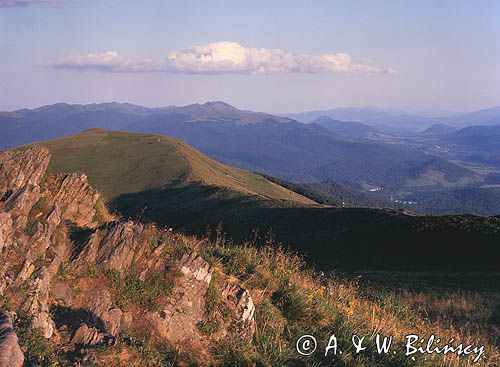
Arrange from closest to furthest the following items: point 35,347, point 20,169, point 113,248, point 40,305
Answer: point 35,347 < point 40,305 < point 113,248 < point 20,169

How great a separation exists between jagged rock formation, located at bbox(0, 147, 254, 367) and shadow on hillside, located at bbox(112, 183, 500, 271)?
5.95 meters

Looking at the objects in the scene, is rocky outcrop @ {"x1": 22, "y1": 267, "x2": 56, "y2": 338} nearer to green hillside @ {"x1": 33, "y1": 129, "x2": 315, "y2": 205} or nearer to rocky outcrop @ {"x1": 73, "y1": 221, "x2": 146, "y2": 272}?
rocky outcrop @ {"x1": 73, "y1": 221, "x2": 146, "y2": 272}

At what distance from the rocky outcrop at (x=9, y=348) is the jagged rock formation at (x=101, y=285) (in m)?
0.05

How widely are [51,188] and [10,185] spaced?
117cm

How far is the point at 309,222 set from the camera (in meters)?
54.6

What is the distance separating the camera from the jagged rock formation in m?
7.35

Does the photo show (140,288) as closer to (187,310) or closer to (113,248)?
(187,310)

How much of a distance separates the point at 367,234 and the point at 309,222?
12.3 meters

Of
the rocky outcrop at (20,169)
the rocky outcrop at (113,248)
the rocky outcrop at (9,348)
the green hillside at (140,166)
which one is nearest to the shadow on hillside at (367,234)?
the rocky outcrop at (20,169)

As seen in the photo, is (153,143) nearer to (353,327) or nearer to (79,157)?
(79,157)

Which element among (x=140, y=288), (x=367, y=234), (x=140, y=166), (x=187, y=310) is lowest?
(x=140, y=166)

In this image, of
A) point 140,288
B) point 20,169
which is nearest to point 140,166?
point 20,169

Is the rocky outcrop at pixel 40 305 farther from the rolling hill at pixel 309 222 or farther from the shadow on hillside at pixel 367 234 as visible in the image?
the shadow on hillside at pixel 367 234

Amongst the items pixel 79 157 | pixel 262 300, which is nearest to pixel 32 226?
pixel 262 300
